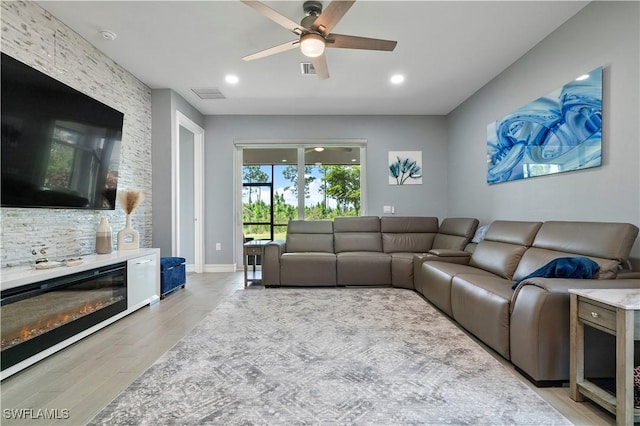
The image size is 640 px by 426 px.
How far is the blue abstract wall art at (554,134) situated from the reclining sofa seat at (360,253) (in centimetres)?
186

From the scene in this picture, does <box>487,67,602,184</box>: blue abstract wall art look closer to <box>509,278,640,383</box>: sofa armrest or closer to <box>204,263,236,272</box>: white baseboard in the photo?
<box>509,278,640,383</box>: sofa armrest

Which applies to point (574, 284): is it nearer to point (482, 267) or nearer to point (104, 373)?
point (482, 267)

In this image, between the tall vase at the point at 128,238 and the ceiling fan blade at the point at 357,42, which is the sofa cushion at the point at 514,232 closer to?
the ceiling fan blade at the point at 357,42

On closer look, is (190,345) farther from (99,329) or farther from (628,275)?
(628,275)

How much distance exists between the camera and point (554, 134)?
8.97 feet

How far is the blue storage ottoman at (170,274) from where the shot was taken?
362 centimetres

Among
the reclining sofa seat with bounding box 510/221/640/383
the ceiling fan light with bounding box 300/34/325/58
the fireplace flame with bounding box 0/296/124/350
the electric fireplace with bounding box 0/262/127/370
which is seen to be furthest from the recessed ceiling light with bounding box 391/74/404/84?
the fireplace flame with bounding box 0/296/124/350

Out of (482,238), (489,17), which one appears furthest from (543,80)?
(482,238)

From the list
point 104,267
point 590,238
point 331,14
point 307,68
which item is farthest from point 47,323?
point 590,238

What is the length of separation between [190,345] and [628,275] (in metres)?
3.06

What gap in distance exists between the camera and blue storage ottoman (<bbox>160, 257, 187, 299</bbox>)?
362 cm

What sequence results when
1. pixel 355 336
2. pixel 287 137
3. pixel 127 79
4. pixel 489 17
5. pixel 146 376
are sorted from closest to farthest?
pixel 146 376 < pixel 355 336 < pixel 489 17 < pixel 127 79 < pixel 287 137

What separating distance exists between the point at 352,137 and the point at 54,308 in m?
4.54

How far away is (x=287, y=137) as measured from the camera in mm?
5305
